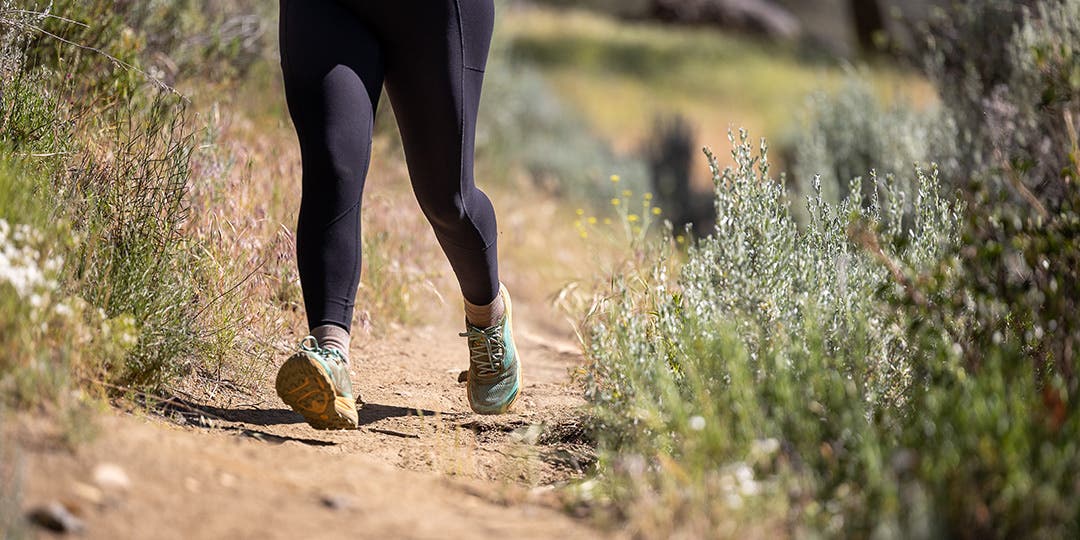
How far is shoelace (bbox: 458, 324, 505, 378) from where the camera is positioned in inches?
120

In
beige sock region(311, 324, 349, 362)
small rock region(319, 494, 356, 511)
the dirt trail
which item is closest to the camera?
the dirt trail

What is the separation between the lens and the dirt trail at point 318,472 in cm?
181

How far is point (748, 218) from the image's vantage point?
2.80 meters

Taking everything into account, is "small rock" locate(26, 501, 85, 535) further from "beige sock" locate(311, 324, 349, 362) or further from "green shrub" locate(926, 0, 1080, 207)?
"green shrub" locate(926, 0, 1080, 207)

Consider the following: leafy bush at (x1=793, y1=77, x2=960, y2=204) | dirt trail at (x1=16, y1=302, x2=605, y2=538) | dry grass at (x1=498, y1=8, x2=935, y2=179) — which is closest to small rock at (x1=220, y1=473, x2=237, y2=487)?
dirt trail at (x1=16, y1=302, x2=605, y2=538)

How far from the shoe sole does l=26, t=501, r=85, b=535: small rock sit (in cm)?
81

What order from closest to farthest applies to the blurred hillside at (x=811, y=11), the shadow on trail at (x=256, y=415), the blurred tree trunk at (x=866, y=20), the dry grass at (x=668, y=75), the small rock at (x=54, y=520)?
the small rock at (x=54, y=520) < the shadow on trail at (x=256, y=415) < the dry grass at (x=668, y=75) < the blurred tree trunk at (x=866, y=20) < the blurred hillside at (x=811, y=11)

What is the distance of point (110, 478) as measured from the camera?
186 centimetres

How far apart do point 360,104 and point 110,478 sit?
1.14 meters

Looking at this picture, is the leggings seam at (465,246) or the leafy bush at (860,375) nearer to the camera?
the leafy bush at (860,375)

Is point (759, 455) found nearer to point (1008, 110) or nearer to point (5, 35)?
point (5, 35)

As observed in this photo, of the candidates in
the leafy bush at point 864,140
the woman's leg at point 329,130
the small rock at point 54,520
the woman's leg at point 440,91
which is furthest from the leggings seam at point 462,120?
the leafy bush at point 864,140

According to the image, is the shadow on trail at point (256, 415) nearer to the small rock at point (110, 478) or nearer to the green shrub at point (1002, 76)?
the small rock at point (110, 478)

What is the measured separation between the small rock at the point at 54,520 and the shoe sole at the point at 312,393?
2.67ft
